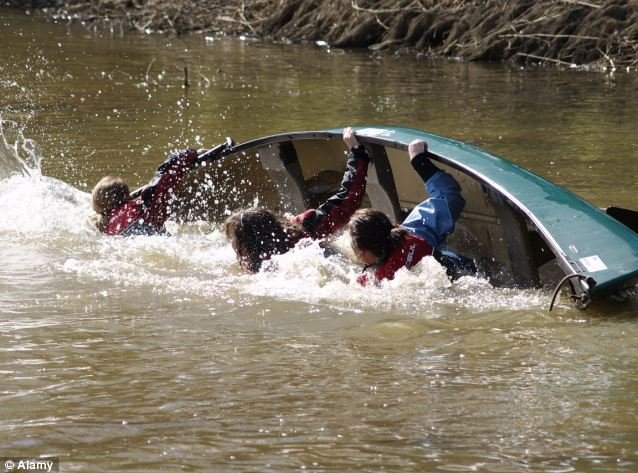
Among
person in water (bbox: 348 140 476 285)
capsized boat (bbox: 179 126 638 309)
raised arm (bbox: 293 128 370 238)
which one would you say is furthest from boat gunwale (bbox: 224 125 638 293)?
raised arm (bbox: 293 128 370 238)

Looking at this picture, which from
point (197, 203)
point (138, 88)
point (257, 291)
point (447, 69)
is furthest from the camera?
point (447, 69)

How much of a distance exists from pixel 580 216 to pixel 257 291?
1.95 m

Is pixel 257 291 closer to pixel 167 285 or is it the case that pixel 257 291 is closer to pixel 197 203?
pixel 167 285

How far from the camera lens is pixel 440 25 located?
20641 millimetres

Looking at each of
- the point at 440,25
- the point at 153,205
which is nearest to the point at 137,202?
the point at 153,205

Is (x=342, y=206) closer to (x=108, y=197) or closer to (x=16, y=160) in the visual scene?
(x=108, y=197)

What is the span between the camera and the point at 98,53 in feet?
70.4

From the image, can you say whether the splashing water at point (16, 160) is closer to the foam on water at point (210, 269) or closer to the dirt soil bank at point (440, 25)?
the foam on water at point (210, 269)

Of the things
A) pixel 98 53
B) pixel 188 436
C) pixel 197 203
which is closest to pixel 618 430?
pixel 188 436

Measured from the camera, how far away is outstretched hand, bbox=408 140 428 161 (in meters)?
7.34

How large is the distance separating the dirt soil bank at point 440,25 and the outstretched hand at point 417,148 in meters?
11.3

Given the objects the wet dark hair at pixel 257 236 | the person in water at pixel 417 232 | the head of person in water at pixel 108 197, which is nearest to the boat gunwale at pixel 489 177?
the person in water at pixel 417 232

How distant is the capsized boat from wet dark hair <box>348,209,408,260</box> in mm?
697

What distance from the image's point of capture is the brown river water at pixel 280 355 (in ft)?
15.0
